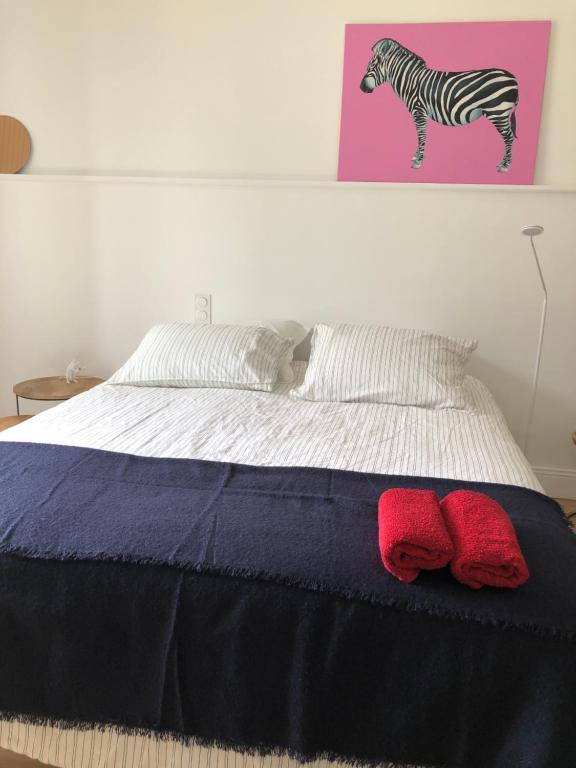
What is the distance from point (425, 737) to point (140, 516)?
0.65m

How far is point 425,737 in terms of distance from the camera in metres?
1.04

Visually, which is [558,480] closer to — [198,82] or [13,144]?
[198,82]

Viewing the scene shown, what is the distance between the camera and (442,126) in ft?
8.21

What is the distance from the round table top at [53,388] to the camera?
8.44ft

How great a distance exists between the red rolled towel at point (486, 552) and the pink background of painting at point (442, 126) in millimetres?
1766

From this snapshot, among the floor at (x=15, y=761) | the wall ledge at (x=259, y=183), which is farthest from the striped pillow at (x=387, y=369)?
the floor at (x=15, y=761)

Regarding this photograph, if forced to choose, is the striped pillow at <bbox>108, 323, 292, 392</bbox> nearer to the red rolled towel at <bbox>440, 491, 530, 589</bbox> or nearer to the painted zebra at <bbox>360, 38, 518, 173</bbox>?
the painted zebra at <bbox>360, 38, 518, 173</bbox>

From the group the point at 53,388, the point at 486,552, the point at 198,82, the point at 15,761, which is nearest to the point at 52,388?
the point at 53,388

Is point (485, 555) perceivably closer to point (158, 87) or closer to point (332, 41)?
point (332, 41)

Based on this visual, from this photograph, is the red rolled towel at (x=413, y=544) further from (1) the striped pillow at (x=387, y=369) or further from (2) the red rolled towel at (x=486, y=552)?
(1) the striped pillow at (x=387, y=369)

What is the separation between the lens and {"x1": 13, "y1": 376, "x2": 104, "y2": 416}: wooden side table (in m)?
2.57

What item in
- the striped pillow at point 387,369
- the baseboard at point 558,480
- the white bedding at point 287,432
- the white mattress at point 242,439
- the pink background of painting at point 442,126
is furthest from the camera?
the baseboard at point 558,480

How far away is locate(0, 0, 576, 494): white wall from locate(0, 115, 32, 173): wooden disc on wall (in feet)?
0.17

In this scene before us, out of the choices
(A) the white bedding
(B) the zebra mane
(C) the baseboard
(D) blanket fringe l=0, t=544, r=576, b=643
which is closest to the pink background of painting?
(B) the zebra mane
